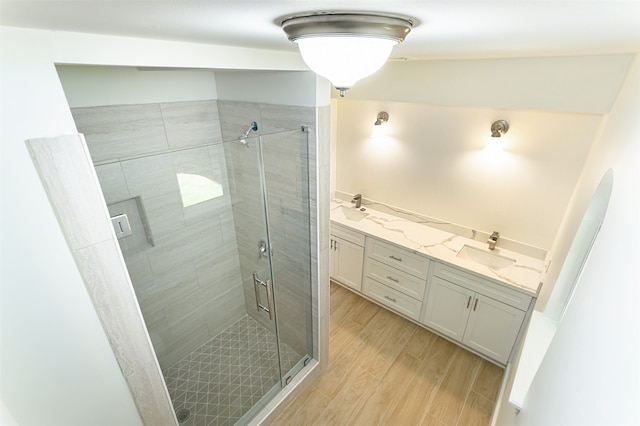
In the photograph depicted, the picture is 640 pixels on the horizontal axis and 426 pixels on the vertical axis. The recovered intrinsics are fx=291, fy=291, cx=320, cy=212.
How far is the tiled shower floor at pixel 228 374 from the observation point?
6.77ft

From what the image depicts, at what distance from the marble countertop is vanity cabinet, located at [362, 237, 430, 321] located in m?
0.10

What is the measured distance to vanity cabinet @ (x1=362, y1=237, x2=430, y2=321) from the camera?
255 cm

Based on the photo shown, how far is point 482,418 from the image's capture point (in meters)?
2.04

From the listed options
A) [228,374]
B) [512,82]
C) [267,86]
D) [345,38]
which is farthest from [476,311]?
[345,38]

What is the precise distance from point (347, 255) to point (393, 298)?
60 cm

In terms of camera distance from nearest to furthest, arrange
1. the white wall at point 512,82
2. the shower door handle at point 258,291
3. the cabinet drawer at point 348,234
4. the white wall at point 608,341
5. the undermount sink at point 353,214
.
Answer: the white wall at point 608,341 → the white wall at point 512,82 → the shower door handle at point 258,291 → the cabinet drawer at point 348,234 → the undermount sink at point 353,214

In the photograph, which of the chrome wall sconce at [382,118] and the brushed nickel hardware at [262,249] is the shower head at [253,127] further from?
the chrome wall sconce at [382,118]

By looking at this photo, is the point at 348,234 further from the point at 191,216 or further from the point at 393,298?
the point at 191,216

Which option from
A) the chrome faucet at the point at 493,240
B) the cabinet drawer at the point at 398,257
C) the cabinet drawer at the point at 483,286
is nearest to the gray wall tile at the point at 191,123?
the cabinet drawer at the point at 398,257

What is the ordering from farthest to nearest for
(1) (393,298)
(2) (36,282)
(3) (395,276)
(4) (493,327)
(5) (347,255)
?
(5) (347,255)
(1) (393,298)
(3) (395,276)
(4) (493,327)
(2) (36,282)

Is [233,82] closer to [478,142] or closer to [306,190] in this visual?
[306,190]

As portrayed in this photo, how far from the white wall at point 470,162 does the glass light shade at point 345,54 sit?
188 cm

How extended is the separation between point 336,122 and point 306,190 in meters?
1.58

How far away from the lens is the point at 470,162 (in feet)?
8.04
